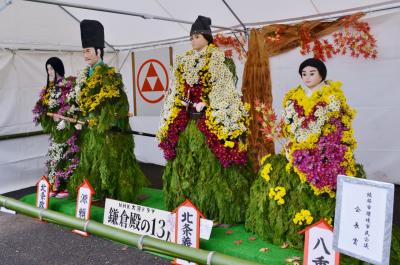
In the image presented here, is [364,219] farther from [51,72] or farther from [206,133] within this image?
[51,72]

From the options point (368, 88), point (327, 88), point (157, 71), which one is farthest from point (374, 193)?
point (157, 71)

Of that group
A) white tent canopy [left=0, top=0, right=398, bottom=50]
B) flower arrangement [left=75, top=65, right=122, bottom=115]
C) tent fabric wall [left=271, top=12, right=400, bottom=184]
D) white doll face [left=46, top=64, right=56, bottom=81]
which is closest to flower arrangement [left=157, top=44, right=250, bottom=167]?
flower arrangement [left=75, top=65, right=122, bottom=115]

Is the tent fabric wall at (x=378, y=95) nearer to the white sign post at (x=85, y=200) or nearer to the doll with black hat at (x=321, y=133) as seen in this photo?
the doll with black hat at (x=321, y=133)

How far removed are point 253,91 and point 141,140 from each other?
2.53 m

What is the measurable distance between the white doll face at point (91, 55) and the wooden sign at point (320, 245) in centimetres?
250

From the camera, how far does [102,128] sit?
370cm

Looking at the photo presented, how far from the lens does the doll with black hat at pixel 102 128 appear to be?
370 cm

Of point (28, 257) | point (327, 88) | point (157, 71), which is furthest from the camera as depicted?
point (157, 71)

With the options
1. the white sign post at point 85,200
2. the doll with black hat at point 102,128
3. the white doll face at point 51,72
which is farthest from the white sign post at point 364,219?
the white doll face at point 51,72

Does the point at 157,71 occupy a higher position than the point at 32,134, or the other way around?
the point at 157,71

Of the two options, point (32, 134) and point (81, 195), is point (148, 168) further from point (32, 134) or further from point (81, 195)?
point (81, 195)

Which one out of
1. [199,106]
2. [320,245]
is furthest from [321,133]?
[199,106]

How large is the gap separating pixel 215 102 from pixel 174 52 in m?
2.76

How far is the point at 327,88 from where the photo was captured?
2.55 m
